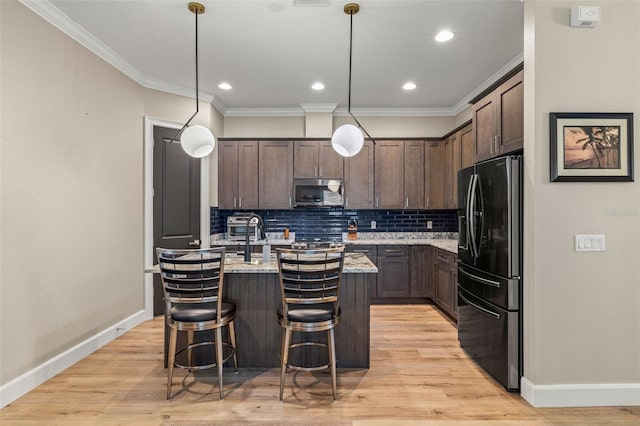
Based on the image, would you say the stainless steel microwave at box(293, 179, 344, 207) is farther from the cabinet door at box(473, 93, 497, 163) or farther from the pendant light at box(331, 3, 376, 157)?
the pendant light at box(331, 3, 376, 157)

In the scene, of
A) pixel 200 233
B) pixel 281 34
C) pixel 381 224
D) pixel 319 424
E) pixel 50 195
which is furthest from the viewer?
pixel 381 224

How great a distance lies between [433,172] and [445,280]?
171 cm

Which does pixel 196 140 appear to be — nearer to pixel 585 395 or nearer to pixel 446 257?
pixel 446 257

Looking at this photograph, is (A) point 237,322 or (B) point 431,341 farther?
(B) point 431,341

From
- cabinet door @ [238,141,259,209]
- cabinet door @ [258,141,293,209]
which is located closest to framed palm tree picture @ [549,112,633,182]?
cabinet door @ [258,141,293,209]

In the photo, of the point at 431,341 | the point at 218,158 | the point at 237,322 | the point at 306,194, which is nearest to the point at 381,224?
the point at 306,194

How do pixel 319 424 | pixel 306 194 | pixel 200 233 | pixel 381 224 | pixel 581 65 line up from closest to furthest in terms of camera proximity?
pixel 319 424 → pixel 581 65 → pixel 200 233 → pixel 306 194 → pixel 381 224

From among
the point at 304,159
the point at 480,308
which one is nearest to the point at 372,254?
the point at 304,159

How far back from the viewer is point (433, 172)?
5.09 metres

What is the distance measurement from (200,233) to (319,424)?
323 centimetres

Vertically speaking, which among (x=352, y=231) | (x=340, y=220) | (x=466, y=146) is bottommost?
(x=352, y=231)

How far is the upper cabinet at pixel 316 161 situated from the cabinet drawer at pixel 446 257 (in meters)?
1.79

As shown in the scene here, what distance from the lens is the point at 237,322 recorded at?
9.18 feet

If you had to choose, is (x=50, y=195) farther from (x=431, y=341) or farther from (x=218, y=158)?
(x=431, y=341)
